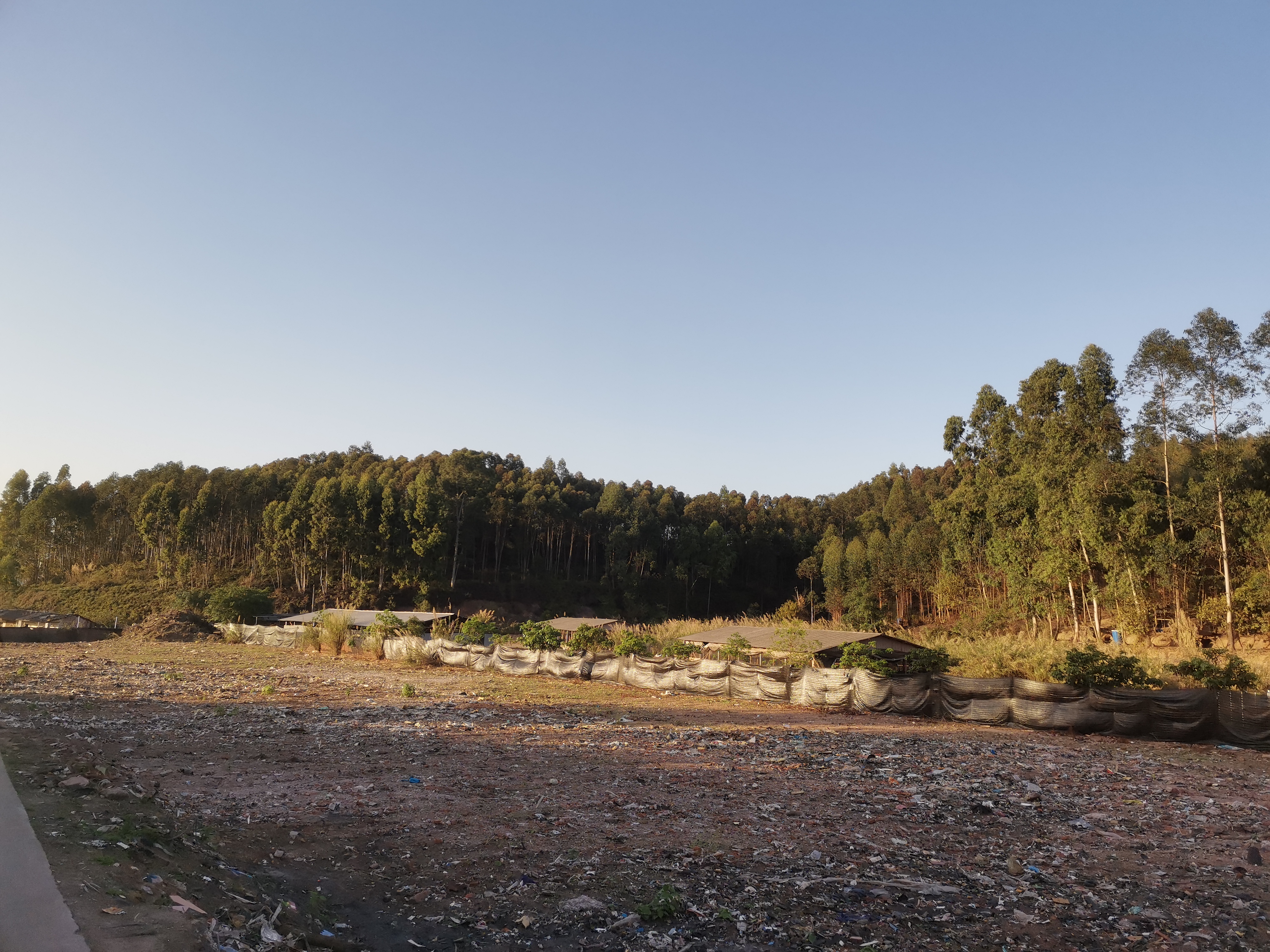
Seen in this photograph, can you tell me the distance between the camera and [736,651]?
26.0 meters

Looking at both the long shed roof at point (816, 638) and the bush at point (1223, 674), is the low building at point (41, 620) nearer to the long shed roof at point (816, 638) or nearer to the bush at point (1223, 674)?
the long shed roof at point (816, 638)

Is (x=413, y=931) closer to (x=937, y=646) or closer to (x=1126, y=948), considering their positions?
(x=1126, y=948)

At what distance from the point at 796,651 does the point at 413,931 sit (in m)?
21.5

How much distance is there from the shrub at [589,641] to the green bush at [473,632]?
13.0 ft

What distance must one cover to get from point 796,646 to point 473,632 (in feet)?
44.6

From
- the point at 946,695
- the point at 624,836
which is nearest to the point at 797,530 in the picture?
the point at 946,695

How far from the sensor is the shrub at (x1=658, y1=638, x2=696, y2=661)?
26469mm

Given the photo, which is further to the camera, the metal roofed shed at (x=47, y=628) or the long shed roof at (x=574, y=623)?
the long shed roof at (x=574, y=623)

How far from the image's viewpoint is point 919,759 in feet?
39.1

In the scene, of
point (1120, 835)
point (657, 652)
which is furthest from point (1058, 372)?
point (1120, 835)

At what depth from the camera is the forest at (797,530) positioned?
26.5 meters

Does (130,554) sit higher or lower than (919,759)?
higher

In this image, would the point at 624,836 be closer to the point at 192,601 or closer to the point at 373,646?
the point at 373,646

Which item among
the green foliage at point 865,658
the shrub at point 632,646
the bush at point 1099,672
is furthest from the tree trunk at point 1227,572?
the shrub at point 632,646
